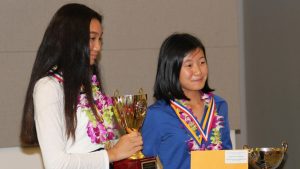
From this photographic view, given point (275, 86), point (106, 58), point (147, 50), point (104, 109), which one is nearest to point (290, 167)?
point (275, 86)

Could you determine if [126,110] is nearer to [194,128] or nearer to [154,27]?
[194,128]

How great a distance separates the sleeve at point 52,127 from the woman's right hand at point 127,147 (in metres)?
0.10

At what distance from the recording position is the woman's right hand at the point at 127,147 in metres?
1.58

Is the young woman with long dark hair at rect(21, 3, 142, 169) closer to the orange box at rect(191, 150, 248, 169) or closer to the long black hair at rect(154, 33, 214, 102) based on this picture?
the orange box at rect(191, 150, 248, 169)

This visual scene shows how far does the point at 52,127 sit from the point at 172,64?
0.66m

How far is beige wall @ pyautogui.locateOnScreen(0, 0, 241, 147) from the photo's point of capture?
8.93 feet

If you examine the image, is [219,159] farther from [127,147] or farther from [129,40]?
[129,40]

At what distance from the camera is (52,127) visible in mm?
1485

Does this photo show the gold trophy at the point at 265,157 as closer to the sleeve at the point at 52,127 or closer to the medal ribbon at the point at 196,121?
the medal ribbon at the point at 196,121

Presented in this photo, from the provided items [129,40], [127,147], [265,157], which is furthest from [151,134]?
[129,40]

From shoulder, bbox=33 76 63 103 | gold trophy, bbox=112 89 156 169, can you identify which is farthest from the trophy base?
shoulder, bbox=33 76 63 103

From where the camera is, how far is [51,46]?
1610 mm

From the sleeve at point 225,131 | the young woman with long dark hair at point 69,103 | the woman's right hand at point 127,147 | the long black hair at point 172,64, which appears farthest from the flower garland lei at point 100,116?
the sleeve at point 225,131

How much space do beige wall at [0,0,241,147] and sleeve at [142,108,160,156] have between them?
3.20 ft
